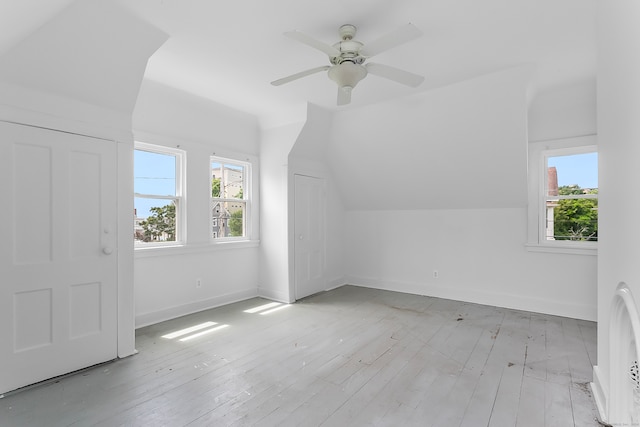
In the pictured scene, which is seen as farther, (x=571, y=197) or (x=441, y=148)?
(x=441, y=148)

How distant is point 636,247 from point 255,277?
427cm

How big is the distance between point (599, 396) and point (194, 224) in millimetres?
4070

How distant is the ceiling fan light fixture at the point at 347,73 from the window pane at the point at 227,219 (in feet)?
8.32

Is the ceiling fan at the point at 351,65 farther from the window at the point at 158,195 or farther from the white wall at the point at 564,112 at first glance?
the white wall at the point at 564,112

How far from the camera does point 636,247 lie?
1.41 m

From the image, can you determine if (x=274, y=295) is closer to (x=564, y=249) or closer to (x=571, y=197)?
(x=564, y=249)

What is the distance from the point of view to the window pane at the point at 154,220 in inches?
142

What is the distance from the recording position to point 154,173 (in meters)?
3.74

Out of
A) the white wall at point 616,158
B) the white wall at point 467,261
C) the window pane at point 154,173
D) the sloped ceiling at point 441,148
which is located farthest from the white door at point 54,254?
the white wall at point 467,261

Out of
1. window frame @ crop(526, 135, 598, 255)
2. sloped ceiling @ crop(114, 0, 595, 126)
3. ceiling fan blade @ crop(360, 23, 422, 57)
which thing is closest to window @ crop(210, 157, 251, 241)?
sloped ceiling @ crop(114, 0, 595, 126)

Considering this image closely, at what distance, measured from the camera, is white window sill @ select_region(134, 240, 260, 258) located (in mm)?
3555

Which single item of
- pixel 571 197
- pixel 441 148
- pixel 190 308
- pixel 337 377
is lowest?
pixel 337 377

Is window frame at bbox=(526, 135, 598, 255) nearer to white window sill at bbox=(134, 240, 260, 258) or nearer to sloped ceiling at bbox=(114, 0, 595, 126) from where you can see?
sloped ceiling at bbox=(114, 0, 595, 126)

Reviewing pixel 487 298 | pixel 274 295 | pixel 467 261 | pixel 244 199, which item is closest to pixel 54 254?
pixel 244 199
